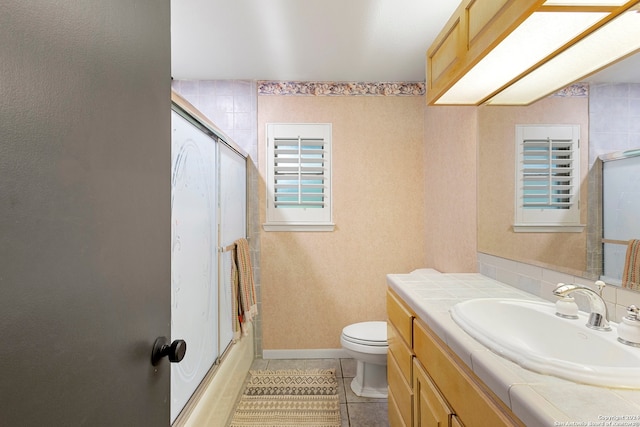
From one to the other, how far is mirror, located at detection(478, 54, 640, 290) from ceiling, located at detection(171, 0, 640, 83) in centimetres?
73

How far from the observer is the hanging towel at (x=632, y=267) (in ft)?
3.27

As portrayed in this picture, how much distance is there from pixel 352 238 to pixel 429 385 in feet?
5.66

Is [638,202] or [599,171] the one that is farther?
[599,171]

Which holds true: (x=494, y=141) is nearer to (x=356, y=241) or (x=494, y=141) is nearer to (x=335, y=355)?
(x=356, y=241)

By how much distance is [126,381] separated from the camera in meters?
0.60

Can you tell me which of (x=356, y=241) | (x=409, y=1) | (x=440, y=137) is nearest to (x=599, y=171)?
(x=409, y=1)

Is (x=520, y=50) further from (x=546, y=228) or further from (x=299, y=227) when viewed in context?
(x=299, y=227)

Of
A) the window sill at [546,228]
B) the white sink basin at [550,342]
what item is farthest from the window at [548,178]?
the white sink basin at [550,342]

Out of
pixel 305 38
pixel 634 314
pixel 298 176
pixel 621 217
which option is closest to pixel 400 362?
pixel 634 314

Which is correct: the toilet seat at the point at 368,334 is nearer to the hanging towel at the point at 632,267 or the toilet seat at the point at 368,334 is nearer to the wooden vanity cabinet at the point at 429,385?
the wooden vanity cabinet at the point at 429,385

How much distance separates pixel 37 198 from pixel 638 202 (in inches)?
57.4

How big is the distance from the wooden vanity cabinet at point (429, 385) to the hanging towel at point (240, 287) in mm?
990

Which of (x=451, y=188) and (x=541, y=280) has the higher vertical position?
(x=451, y=188)

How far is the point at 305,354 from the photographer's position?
112 inches
